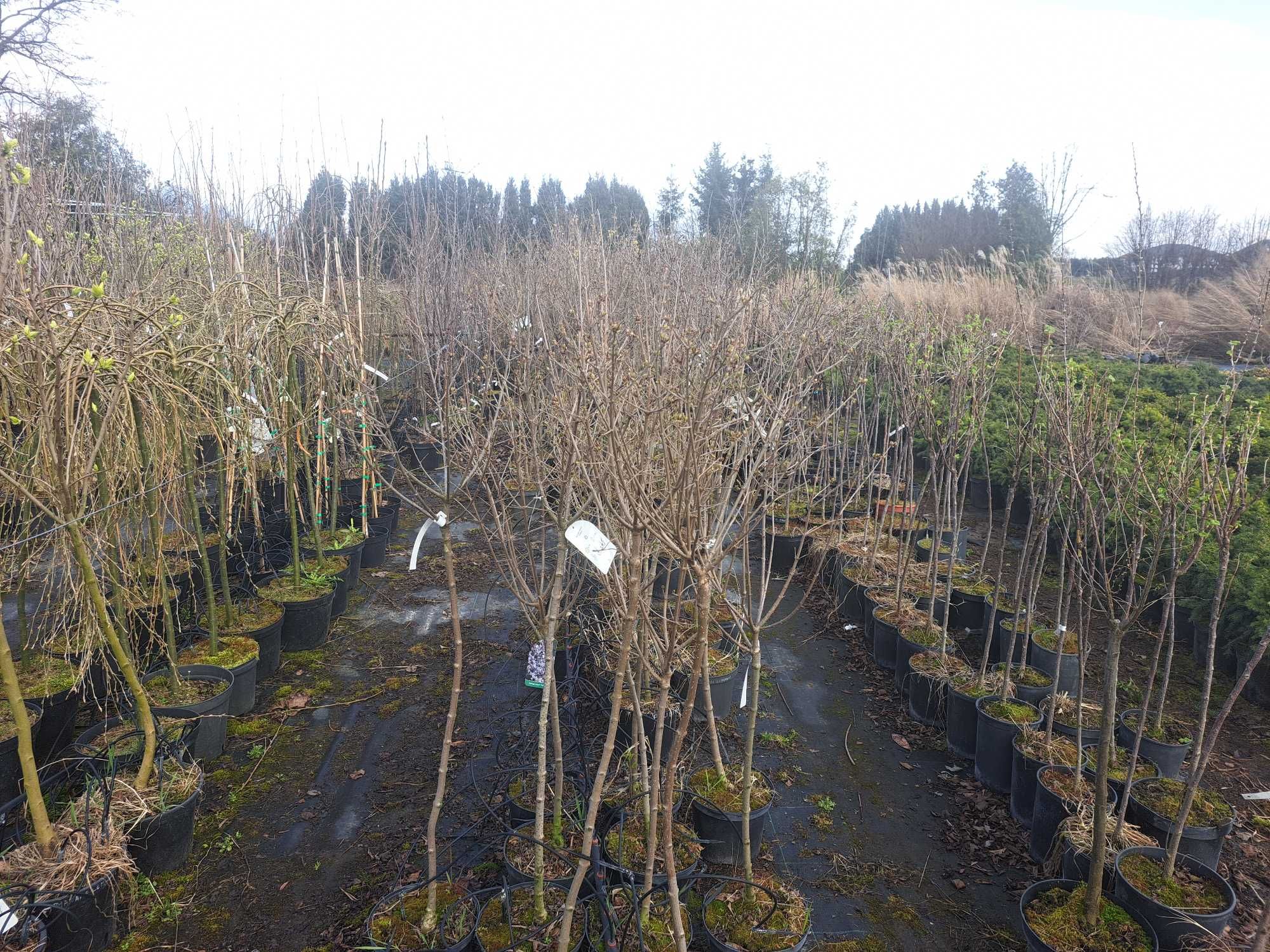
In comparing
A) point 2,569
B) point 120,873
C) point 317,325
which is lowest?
point 120,873

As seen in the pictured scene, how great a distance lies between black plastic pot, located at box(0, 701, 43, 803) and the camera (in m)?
3.16

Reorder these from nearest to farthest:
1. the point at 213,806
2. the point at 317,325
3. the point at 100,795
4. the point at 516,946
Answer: the point at 516,946, the point at 100,795, the point at 213,806, the point at 317,325

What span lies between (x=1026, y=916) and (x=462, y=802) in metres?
2.41

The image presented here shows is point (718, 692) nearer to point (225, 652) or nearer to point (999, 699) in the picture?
point (999, 699)

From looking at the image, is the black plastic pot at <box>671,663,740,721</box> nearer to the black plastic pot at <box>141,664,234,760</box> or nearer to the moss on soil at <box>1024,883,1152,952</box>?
the moss on soil at <box>1024,883,1152,952</box>

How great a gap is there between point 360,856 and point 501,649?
2090mm

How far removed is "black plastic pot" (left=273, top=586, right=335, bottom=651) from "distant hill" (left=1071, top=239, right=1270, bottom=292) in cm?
1669

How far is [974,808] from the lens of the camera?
3676 millimetres

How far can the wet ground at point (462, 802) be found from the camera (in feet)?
9.60

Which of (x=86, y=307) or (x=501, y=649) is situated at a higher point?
(x=86, y=307)

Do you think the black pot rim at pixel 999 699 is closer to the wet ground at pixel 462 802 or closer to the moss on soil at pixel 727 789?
the wet ground at pixel 462 802

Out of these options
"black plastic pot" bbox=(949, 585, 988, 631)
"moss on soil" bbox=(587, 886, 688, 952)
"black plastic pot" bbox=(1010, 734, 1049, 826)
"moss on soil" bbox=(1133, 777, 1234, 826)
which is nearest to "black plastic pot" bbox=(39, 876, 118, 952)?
"moss on soil" bbox=(587, 886, 688, 952)

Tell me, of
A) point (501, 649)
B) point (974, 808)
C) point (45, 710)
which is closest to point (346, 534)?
point (501, 649)

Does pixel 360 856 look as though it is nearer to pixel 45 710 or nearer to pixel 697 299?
pixel 45 710
